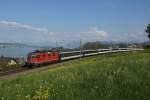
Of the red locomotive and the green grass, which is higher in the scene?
the green grass

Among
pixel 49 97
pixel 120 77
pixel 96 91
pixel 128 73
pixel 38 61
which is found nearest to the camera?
pixel 49 97

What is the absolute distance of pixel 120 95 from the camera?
31.0ft

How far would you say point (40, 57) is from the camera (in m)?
63.2

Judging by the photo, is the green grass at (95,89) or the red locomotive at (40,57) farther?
the red locomotive at (40,57)

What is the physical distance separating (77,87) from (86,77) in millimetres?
1621

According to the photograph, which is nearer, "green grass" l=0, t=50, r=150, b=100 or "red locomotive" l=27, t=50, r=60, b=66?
"green grass" l=0, t=50, r=150, b=100

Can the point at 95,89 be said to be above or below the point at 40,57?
above

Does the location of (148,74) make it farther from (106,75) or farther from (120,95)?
(120,95)

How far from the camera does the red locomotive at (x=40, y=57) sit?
61741mm

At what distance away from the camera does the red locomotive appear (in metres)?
61.7

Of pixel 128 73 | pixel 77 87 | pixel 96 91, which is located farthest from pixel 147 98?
pixel 128 73

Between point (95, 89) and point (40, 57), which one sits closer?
point (95, 89)

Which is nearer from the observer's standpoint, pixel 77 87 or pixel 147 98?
pixel 147 98

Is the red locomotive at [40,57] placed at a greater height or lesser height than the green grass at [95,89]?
lesser
